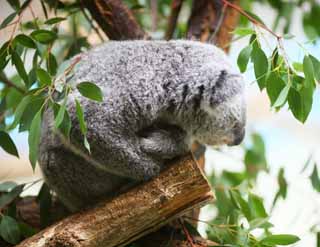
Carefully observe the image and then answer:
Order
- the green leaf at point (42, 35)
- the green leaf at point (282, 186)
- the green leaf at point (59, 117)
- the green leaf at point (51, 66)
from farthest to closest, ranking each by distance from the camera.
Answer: the green leaf at point (282, 186)
the green leaf at point (51, 66)
the green leaf at point (42, 35)
the green leaf at point (59, 117)

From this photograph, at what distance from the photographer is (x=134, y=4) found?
125 inches

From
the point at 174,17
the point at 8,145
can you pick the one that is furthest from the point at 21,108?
the point at 174,17

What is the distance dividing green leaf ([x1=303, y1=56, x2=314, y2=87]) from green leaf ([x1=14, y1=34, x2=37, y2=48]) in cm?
102

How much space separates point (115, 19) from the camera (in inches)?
107

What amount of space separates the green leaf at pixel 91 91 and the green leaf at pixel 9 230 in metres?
0.74

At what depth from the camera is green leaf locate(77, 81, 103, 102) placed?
186 cm

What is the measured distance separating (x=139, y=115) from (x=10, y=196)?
0.75m

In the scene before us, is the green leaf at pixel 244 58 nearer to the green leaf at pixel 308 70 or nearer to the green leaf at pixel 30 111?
the green leaf at pixel 308 70

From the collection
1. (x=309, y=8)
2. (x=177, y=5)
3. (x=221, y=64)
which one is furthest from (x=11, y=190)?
(x=309, y=8)

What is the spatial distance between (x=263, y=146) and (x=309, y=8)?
925 mm

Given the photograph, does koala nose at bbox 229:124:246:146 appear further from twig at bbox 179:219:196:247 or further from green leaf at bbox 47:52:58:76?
green leaf at bbox 47:52:58:76

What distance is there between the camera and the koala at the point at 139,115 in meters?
2.10

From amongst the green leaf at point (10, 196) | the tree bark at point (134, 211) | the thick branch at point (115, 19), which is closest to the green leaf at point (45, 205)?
the green leaf at point (10, 196)

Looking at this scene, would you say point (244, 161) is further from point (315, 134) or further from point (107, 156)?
point (315, 134)
